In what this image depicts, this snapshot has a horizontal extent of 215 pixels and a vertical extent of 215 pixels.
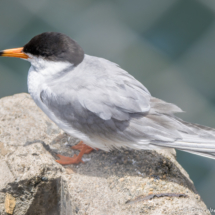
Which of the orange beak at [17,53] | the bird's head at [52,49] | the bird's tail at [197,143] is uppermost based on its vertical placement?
the bird's tail at [197,143]

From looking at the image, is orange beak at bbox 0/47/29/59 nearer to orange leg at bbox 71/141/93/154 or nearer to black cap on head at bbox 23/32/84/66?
black cap on head at bbox 23/32/84/66

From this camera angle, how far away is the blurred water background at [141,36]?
429 cm

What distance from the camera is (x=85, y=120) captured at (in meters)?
2.58

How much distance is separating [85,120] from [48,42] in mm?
675

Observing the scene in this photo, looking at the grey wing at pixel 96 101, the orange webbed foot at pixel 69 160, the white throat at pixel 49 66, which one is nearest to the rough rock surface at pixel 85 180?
the orange webbed foot at pixel 69 160

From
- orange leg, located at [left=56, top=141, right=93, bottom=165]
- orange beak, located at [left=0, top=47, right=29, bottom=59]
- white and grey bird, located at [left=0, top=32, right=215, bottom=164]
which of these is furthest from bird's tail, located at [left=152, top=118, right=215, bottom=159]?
orange beak, located at [left=0, top=47, right=29, bottom=59]

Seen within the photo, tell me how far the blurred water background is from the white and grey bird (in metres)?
1.66

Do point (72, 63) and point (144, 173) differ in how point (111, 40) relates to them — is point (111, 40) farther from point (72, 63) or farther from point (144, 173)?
point (144, 173)

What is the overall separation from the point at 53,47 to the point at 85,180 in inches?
42.7

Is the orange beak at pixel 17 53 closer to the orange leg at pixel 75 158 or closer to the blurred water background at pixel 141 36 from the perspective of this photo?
the orange leg at pixel 75 158

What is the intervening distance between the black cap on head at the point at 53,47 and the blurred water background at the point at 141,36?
71.2 inches

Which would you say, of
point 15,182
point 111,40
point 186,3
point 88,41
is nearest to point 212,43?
point 186,3

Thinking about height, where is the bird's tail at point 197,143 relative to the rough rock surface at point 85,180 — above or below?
above

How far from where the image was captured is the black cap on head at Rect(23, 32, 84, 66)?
2592 mm
